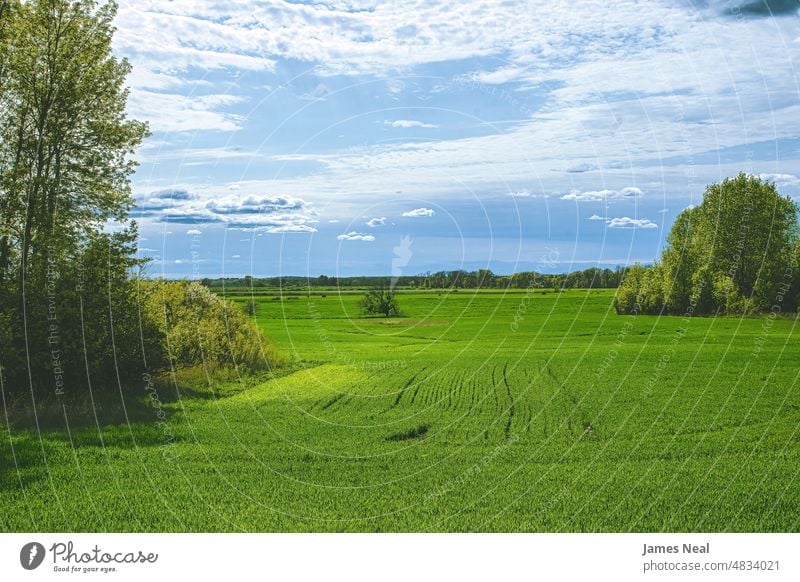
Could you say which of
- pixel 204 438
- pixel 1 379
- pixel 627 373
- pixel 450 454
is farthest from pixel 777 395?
pixel 1 379

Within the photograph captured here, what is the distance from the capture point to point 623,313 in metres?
18.1

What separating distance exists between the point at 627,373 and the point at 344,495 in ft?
28.6

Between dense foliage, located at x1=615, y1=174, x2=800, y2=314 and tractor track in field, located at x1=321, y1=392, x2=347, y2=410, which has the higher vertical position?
dense foliage, located at x1=615, y1=174, x2=800, y2=314

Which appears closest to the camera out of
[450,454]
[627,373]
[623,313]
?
[450,454]

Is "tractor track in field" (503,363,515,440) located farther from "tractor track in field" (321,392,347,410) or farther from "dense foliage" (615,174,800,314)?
"dense foliage" (615,174,800,314)

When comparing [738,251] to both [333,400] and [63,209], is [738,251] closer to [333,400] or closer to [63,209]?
[333,400]

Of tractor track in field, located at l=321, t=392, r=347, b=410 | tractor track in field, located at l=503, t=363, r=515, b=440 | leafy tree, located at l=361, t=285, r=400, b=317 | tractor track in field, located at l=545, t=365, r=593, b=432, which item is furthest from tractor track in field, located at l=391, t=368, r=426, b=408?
tractor track in field, located at l=545, t=365, r=593, b=432

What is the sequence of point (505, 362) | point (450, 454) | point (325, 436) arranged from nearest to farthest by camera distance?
point (450, 454) < point (325, 436) < point (505, 362)

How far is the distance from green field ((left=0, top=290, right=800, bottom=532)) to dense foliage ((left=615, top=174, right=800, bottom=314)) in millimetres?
619

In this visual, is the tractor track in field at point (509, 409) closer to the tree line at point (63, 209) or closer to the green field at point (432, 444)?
the green field at point (432, 444)

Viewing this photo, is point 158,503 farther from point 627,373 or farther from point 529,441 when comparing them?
point 627,373

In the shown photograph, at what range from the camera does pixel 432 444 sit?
32.8 ft

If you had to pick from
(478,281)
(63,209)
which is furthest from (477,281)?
(63,209)

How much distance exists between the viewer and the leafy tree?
41.4 feet
